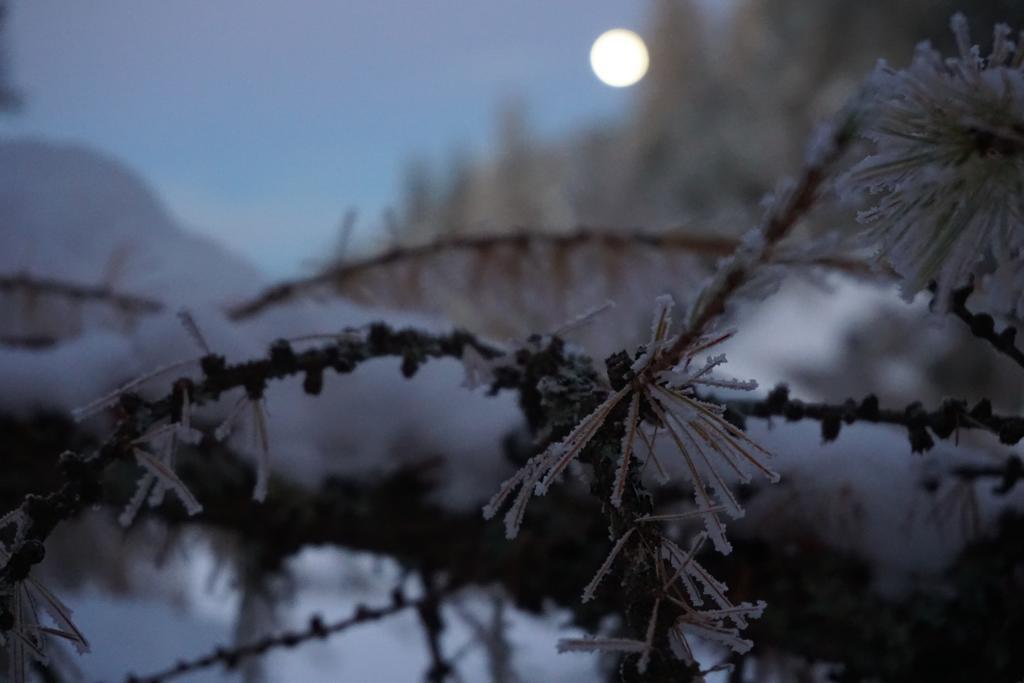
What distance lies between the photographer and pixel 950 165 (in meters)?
0.28

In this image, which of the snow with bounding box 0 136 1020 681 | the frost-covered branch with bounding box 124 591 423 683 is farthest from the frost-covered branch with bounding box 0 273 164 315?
the frost-covered branch with bounding box 124 591 423 683

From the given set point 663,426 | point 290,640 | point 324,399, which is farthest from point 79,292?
point 663,426

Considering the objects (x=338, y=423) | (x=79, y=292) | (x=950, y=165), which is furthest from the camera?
(x=79, y=292)

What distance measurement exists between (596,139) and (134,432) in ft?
20.9

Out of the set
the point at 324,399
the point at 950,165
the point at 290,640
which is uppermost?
the point at 950,165

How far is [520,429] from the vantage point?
587 mm

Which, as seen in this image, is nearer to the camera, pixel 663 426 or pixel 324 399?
pixel 663 426

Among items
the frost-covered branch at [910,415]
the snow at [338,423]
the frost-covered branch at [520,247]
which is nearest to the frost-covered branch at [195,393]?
the snow at [338,423]

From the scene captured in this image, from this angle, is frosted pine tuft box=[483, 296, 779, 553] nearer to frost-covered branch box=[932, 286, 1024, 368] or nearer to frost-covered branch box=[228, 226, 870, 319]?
frost-covered branch box=[932, 286, 1024, 368]

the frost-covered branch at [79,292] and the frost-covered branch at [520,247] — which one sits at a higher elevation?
the frost-covered branch at [79,292]

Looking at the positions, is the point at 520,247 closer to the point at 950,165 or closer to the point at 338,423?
the point at 338,423

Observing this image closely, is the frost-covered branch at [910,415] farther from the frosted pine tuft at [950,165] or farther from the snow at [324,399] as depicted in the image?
the snow at [324,399]

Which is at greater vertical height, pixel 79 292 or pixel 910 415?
pixel 79 292

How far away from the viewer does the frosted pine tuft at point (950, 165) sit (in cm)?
26
